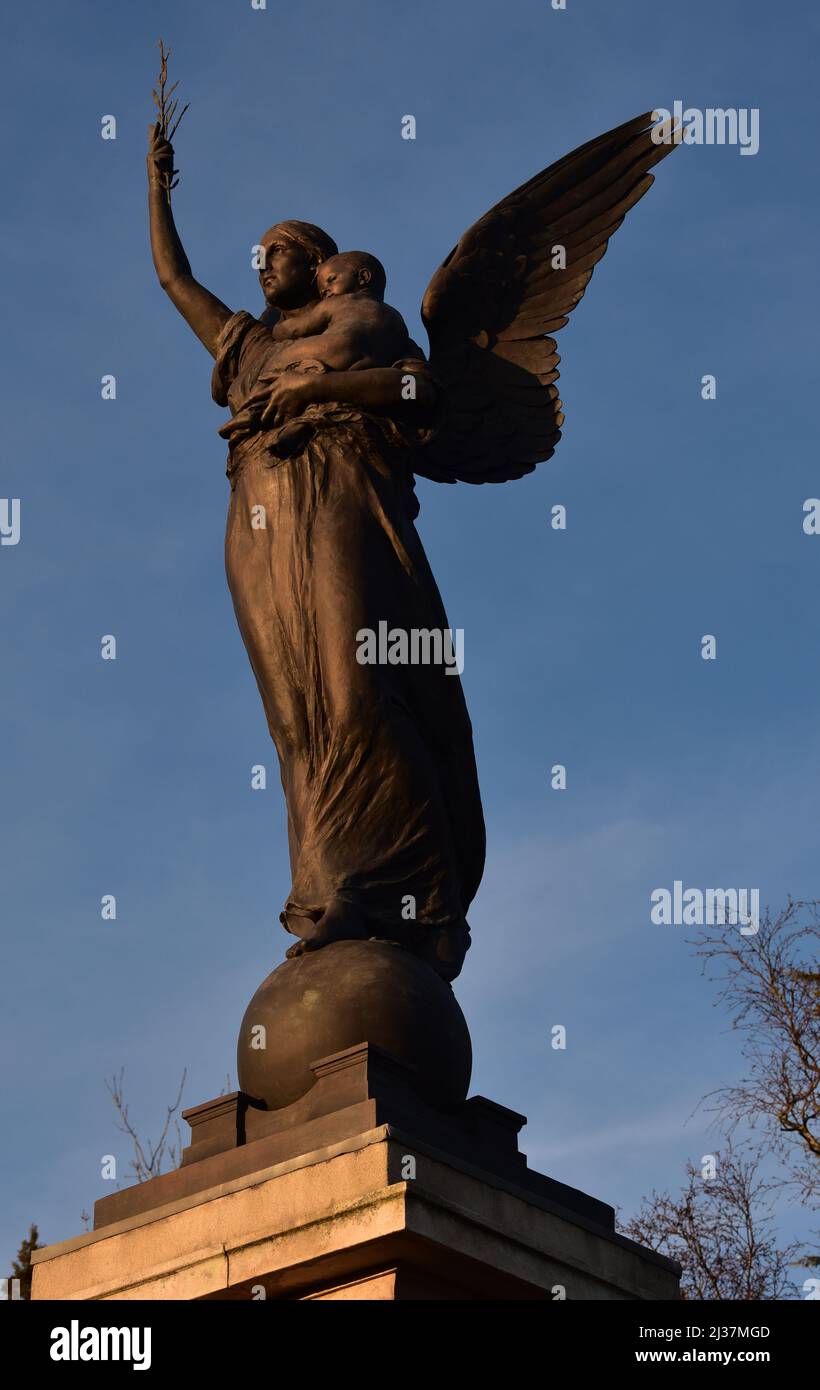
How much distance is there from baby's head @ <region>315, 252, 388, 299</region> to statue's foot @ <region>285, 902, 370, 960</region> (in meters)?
3.19

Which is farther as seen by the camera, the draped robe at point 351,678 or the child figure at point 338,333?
the child figure at point 338,333

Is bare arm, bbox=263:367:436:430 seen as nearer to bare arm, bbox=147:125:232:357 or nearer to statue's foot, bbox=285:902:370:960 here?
bare arm, bbox=147:125:232:357

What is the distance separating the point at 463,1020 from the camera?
866 cm

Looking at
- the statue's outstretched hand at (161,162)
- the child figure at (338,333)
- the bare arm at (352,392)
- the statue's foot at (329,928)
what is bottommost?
the statue's foot at (329,928)

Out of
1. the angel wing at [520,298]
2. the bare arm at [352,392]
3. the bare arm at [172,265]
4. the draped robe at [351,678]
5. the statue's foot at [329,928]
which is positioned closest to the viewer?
the statue's foot at [329,928]

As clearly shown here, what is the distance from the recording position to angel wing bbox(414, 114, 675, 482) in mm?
10820

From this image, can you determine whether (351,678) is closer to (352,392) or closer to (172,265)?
(352,392)

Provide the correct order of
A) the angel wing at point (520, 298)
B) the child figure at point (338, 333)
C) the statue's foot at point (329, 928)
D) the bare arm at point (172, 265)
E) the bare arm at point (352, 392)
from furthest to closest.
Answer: the angel wing at point (520, 298)
the bare arm at point (172, 265)
the child figure at point (338, 333)
the bare arm at point (352, 392)
the statue's foot at point (329, 928)

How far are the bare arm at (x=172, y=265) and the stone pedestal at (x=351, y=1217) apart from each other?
411 cm

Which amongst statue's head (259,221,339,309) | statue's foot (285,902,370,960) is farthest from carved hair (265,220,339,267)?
statue's foot (285,902,370,960)

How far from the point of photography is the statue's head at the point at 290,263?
10.4 meters

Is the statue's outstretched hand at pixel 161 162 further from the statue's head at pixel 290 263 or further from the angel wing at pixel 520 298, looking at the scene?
the angel wing at pixel 520 298

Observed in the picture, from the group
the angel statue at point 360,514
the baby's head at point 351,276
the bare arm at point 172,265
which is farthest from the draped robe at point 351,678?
the bare arm at point 172,265

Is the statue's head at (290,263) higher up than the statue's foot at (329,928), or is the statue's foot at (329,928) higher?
the statue's head at (290,263)
